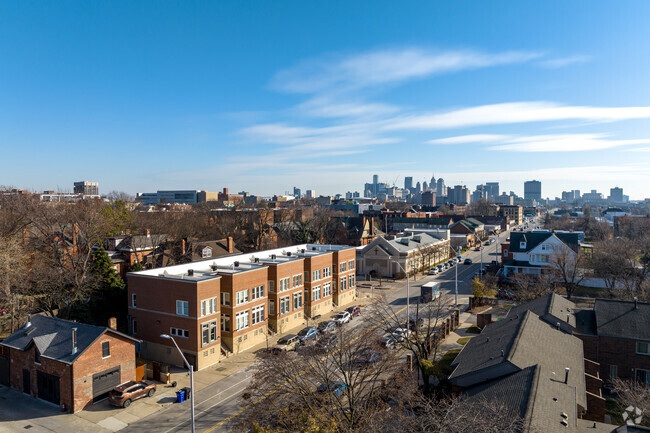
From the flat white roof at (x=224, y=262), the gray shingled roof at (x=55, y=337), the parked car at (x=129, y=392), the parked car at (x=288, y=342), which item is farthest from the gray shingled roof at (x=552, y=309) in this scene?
the gray shingled roof at (x=55, y=337)

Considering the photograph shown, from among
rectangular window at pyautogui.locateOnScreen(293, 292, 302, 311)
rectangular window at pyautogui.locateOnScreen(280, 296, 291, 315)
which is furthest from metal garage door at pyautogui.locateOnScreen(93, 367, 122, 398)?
rectangular window at pyautogui.locateOnScreen(293, 292, 302, 311)

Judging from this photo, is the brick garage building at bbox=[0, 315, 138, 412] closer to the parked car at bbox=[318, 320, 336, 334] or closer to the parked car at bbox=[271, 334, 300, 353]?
the parked car at bbox=[271, 334, 300, 353]

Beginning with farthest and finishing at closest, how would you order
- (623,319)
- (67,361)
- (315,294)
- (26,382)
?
1. (315,294)
2. (623,319)
3. (26,382)
4. (67,361)

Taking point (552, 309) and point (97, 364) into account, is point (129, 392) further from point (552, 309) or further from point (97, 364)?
point (552, 309)

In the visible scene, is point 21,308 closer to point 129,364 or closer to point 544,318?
point 129,364

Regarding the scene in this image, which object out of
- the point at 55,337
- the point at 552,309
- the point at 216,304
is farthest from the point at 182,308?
the point at 552,309

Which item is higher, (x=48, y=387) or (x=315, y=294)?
(x=315, y=294)

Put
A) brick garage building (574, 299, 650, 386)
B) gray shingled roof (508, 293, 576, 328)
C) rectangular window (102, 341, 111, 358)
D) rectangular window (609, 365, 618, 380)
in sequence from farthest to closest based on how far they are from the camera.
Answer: gray shingled roof (508, 293, 576, 328) → rectangular window (609, 365, 618, 380) → brick garage building (574, 299, 650, 386) → rectangular window (102, 341, 111, 358)
